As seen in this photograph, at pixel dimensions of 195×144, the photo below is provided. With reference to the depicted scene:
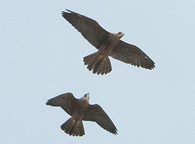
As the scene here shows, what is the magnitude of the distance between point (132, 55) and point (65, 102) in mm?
2677

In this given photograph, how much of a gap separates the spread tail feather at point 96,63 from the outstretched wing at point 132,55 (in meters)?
0.70

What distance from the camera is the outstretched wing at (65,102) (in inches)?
736

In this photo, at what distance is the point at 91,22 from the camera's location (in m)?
19.0

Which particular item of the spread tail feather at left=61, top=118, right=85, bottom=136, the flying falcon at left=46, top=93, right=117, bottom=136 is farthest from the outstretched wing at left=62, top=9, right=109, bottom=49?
the spread tail feather at left=61, top=118, right=85, bottom=136

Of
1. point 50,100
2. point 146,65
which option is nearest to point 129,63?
point 146,65

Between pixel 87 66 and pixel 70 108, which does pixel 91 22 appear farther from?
pixel 70 108

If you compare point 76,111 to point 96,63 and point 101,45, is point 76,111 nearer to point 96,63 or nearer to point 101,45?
point 96,63

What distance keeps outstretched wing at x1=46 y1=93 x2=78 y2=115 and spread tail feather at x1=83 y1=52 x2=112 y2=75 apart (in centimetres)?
104

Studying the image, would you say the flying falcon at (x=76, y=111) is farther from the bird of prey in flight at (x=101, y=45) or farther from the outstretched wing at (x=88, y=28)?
the outstretched wing at (x=88, y=28)

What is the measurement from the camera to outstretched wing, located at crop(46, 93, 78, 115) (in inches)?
736

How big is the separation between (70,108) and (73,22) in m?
2.53

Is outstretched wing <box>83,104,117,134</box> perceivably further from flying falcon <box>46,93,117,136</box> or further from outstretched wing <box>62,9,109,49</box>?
outstretched wing <box>62,9,109,49</box>

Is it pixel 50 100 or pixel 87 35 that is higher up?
pixel 87 35

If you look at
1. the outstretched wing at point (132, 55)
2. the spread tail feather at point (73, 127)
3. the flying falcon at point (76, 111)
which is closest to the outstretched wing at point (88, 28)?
the outstretched wing at point (132, 55)
